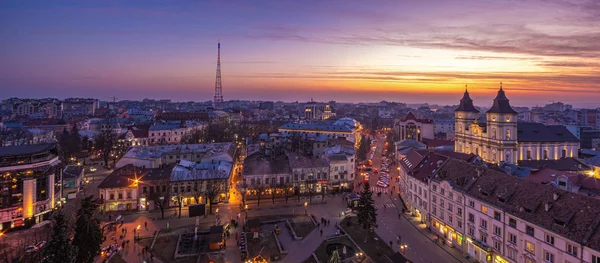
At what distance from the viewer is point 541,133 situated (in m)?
70.2

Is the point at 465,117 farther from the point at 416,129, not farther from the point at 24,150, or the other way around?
the point at 24,150

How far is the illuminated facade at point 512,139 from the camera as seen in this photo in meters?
66.2

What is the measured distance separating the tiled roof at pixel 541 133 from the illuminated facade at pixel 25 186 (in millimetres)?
79926

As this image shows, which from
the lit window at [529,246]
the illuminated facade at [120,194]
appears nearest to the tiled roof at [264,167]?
the illuminated facade at [120,194]

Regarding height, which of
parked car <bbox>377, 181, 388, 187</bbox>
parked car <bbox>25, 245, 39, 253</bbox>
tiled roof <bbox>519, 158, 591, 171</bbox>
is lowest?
parked car <bbox>25, 245, 39, 253</bbox>

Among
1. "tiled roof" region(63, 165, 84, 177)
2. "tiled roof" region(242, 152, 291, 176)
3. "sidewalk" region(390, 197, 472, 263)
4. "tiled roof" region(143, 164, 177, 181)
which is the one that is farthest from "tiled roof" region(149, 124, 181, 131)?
"sidewalk" region(390, 197, 472, 263)

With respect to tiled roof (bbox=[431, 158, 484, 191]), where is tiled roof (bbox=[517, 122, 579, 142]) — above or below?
above

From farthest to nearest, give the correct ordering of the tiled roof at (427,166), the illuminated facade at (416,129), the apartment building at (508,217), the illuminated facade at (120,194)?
the illuminated facade at (416,129), the illuminated facade at (120,194), the tiled roof at (427,166), the apartment building at (508,217)

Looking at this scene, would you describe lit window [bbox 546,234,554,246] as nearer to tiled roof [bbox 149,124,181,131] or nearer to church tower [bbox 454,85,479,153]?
church tower [bbox 454,85,479,153]

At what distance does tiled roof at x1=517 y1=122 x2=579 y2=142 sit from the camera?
225 feet

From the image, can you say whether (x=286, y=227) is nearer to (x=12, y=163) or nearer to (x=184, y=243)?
(x=184, y=243)

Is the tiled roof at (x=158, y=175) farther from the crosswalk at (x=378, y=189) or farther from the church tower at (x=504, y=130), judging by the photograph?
the church tower at (x=504, y=130)

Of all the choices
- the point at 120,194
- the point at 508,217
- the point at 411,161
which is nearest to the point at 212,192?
the point at 120,194

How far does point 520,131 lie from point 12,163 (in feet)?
277
